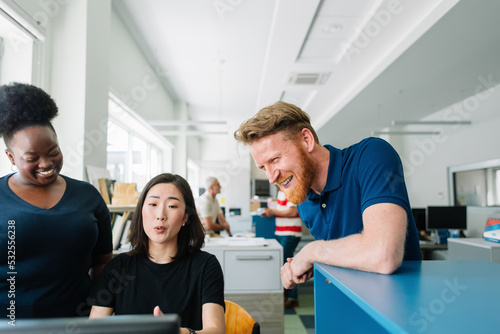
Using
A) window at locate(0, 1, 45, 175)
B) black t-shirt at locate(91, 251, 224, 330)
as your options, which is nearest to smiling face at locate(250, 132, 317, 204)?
black t-shirt at locate(91, 251, 224, 330)

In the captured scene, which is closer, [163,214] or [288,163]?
[288,163]

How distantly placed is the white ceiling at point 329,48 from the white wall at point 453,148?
1.36 feet

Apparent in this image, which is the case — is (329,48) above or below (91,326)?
above

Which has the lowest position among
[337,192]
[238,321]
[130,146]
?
[238,321]

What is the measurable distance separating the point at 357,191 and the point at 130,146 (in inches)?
195

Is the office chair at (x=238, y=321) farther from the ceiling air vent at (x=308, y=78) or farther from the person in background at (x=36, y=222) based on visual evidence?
the ceiling air vent at (x=308, y=78)

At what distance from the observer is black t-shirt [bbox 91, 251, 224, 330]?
140 centimetres

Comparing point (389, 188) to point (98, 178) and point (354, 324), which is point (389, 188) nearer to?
point (354, 324)

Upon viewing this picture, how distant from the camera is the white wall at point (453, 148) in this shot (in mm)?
5879

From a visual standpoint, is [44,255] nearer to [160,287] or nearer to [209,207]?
[160,287]

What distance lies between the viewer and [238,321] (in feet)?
5.03

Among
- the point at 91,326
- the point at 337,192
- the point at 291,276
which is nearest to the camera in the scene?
the point at 91,326

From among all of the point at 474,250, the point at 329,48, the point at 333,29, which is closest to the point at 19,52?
the point at 333,29

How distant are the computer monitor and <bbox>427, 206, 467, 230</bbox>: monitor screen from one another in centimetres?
524
